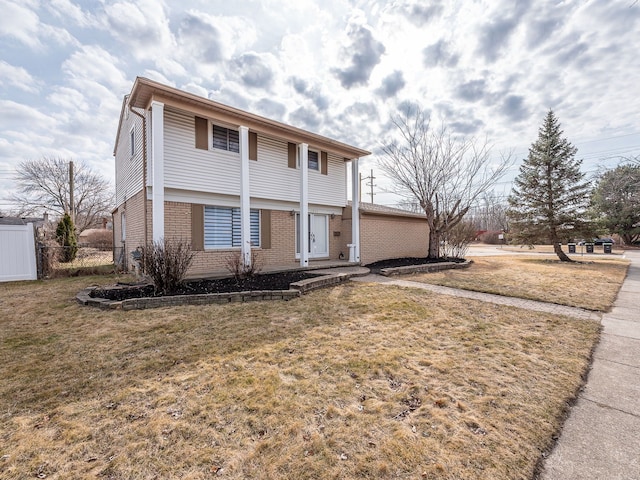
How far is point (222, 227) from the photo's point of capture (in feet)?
32.8

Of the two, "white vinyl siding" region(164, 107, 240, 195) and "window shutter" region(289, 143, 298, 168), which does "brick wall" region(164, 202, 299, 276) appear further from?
"window shutter" region(289, 143, 298, 168)

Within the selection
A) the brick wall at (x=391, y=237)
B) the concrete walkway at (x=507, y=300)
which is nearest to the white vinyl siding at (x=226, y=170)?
the brick wall at (x=391, y=237)

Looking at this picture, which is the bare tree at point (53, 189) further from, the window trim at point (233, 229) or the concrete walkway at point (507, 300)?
the concrete walkway at point (507, 300)

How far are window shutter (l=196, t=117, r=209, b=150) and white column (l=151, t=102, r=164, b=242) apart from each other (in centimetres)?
135

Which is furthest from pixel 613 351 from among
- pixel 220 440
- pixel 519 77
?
pixel 519 77

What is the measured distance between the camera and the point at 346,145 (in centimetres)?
1201

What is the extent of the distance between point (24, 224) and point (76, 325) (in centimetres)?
765

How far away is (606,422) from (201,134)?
33.4ft

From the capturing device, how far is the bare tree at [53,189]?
25.7 m

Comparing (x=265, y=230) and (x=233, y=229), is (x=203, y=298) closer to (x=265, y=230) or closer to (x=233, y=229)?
(x=233, y=229)

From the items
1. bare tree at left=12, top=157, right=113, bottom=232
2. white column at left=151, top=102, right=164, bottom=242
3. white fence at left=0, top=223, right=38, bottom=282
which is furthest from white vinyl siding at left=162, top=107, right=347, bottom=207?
bare tree at left=12, top=157, right=113, bottom=232

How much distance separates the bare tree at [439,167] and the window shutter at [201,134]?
8.91 m

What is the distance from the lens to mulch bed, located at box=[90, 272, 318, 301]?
21.1 ft

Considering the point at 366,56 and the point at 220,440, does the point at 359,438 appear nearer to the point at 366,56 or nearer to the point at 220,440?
the point at 220,440
